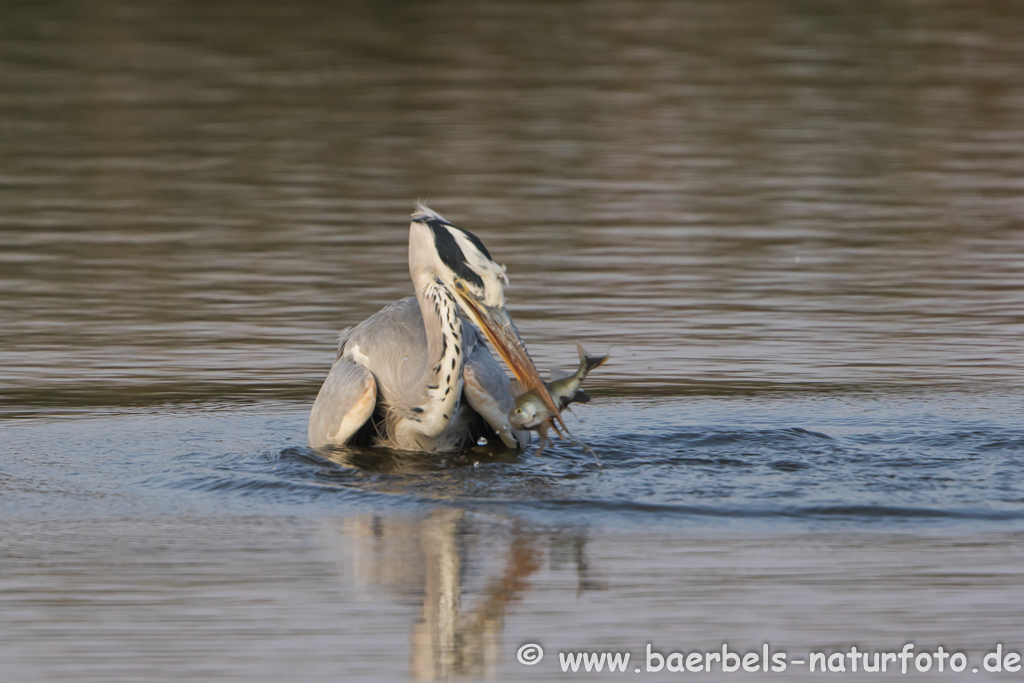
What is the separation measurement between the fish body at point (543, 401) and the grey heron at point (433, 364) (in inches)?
2.6

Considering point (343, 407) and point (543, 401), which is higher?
point (543, 401)

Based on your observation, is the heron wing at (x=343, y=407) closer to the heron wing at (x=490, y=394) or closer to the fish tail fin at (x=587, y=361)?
the heron wing at (x=490, y=394)

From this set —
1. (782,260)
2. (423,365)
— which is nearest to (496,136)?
(782,260)

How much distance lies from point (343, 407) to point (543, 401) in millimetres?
1358

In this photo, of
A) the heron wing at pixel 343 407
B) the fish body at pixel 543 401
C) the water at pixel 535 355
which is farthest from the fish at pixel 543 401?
the heron wing at pixel 343 407

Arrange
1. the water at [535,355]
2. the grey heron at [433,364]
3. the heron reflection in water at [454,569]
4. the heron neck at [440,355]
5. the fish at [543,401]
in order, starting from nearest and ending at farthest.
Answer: the heron reflection in water at [454,569], the water at [535,355], the fish at [543,401], the grey heron at [433,364], the heron neck at [440,355]

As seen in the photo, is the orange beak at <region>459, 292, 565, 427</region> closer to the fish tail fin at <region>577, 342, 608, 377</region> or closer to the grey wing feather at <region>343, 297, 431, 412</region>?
the fish tail fin at <region>577, 342, 608, 377</region>

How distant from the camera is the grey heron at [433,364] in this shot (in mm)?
9438

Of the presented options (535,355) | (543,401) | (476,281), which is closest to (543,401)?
(543,401)

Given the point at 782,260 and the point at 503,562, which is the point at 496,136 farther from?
the point at 503,562

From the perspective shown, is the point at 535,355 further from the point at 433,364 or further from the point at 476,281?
the point at 476,281

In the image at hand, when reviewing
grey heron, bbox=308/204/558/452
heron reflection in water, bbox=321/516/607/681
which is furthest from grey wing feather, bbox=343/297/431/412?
heron reflection in water, bbox=321/516/607/681

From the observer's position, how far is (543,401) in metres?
9.22

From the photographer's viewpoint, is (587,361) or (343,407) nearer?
(587,361)
